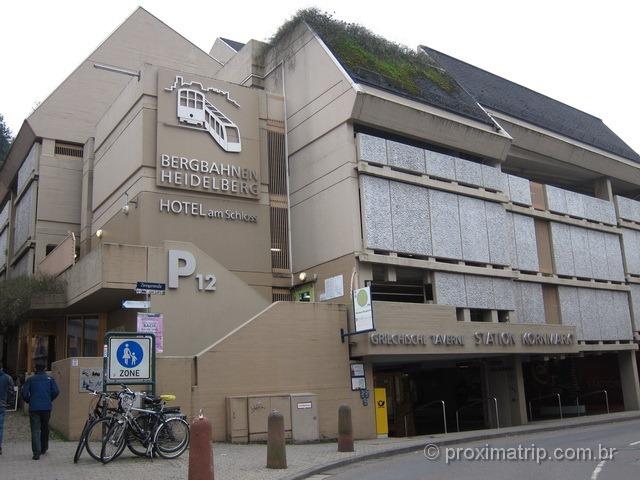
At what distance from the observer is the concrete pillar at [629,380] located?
33344 millimetres

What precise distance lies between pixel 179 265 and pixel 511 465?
40.8 ft

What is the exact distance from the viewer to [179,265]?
70.0 ft

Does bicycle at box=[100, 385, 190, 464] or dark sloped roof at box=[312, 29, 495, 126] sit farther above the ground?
dark sloped roof at box=[312, 29, 495, 126]

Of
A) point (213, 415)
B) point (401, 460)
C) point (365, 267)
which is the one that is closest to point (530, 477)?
point (401, 460)

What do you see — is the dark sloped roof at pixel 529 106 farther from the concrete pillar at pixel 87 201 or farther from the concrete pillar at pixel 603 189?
the concrete pillar at pixel 87 201

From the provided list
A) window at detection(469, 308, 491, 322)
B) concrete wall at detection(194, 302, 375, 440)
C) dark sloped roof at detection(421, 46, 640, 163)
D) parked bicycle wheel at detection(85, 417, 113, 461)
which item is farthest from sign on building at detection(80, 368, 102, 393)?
dark sloped roof at detection(421, 46, 640, 163)

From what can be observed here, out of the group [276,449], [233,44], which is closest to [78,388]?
[276,449]

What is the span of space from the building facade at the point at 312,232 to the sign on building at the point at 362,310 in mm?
683

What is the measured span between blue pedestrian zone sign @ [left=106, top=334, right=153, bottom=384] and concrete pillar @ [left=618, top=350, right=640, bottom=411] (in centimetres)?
2806

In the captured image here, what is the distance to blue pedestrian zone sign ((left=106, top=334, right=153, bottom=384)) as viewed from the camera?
41.5 ft

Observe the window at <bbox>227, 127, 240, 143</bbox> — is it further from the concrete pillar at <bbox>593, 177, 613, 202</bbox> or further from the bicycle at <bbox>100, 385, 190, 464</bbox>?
the concrete pillar at <bbox>593, 177, 613, 202</bbox>

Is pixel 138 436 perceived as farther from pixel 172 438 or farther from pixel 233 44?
pixel 233 44

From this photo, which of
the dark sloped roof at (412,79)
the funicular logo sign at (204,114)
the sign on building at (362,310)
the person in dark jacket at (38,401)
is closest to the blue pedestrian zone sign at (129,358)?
the person in dark jacket at (38,401)

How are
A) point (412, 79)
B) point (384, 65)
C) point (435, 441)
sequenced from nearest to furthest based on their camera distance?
point (435, 441)
point (384, 65)
point (412, 79)
